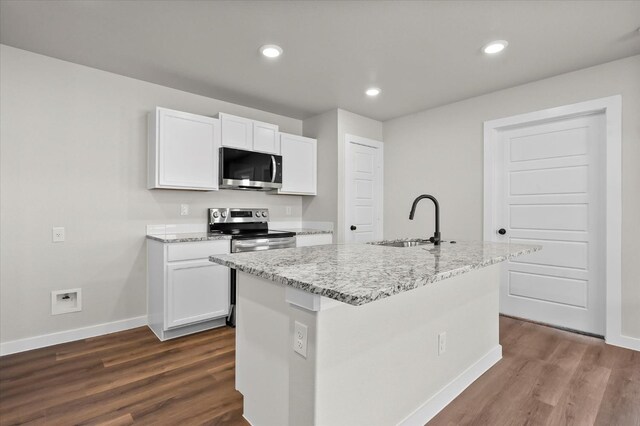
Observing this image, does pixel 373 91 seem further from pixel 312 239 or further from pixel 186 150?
pixel 186 150

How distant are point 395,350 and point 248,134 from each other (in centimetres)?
283

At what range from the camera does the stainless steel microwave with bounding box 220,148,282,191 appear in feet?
11.1

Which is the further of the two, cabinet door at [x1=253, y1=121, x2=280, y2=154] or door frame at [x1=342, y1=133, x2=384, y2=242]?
door frame at [x1=342, y1=133, x2=384, y2=242]

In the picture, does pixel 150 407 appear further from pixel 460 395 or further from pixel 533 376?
pixel 533 376

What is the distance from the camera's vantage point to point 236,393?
1980mm

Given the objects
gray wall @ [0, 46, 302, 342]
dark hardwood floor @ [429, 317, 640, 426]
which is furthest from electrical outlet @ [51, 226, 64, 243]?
dark hardwood floor @ [429, 317, 640, 426]

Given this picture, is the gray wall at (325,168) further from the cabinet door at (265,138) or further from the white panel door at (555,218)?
the white panel door at (555,218)

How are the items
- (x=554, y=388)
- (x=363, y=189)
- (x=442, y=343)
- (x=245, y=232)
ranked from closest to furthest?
1. (x=442, y=343)
2. (x=554, y=388)
3. (x=245, y=232)
4. (x=363, y=189)

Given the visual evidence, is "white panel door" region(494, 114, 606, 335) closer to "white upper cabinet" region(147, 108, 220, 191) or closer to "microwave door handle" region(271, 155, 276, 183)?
"microwave door handle" region(271, 155, 276, 183)

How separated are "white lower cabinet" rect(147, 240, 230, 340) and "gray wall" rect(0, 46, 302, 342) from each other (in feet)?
1.07

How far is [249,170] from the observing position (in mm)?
3578

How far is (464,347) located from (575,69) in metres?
2.73

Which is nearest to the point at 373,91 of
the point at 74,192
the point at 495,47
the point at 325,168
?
the point at 325,168

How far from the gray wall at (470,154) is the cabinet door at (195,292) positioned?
250 cm
